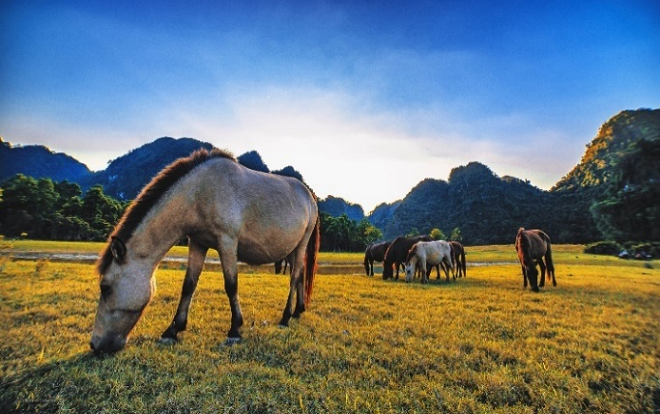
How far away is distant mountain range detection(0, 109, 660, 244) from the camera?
8570 millimetres

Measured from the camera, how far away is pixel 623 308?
7008 millimetres

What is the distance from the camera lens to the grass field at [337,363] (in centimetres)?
246

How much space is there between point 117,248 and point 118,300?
63 cm

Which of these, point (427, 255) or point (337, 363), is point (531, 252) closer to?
point (427, 255)

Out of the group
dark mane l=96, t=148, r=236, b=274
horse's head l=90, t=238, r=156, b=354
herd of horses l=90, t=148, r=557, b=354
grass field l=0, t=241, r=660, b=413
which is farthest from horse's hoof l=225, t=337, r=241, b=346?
A: dark mane l=96, t=148, r=236, b=274

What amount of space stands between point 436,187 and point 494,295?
15599cm

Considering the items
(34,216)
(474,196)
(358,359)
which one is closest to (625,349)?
(358,359)

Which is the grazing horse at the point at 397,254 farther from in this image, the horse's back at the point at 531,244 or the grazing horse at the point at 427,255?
the horse's back at the point at 531,244

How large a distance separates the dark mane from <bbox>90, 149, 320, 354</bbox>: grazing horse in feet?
0.03

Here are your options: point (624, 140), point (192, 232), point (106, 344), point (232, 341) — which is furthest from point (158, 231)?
point (624, 140)

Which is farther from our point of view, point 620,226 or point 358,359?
point 620,226

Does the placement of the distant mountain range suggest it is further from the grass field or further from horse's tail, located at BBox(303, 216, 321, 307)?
the grass field

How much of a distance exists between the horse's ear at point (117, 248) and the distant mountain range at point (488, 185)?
2.64 metres

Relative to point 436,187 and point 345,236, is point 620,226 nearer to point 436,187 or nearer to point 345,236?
point 345,236
